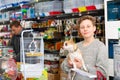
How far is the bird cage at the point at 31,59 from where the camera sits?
9.97 ft

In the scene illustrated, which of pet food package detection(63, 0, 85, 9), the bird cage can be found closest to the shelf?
pet food package detection(63, 0, 85, 9)

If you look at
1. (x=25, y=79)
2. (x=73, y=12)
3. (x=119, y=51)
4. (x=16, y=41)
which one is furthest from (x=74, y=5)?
(x=119, y=51)

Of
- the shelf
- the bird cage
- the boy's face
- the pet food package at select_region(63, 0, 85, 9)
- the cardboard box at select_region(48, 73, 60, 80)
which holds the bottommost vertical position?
the cardboard box at select_region(48, 73, 60, 80)

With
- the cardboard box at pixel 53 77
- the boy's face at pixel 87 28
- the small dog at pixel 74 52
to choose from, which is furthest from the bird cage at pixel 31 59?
the cardboard box at pixel 53 77

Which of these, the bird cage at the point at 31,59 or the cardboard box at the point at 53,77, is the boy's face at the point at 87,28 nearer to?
the bird cage at the point at 31,59

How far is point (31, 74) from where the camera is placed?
3.04 meters

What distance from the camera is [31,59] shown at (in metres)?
3.28

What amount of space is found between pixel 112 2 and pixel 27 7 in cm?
317

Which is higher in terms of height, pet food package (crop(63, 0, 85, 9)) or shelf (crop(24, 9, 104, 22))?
pet food package (crop(63, 0, 85, 9))

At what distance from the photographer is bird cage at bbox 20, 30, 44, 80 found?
3.04 meters

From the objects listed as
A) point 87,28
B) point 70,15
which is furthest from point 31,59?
point 70,15

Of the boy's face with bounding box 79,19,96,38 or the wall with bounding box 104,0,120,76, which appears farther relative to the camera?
the wall with bounding box 104,0,120,76

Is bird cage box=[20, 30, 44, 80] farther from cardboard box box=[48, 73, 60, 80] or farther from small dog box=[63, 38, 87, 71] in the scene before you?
cardboard box box=[48, 73, 60, 80]

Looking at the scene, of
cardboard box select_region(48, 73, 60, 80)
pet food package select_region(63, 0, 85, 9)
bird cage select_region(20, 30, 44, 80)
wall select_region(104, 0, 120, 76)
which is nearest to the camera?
bird cage select_region(20, 30, 44, 80)
